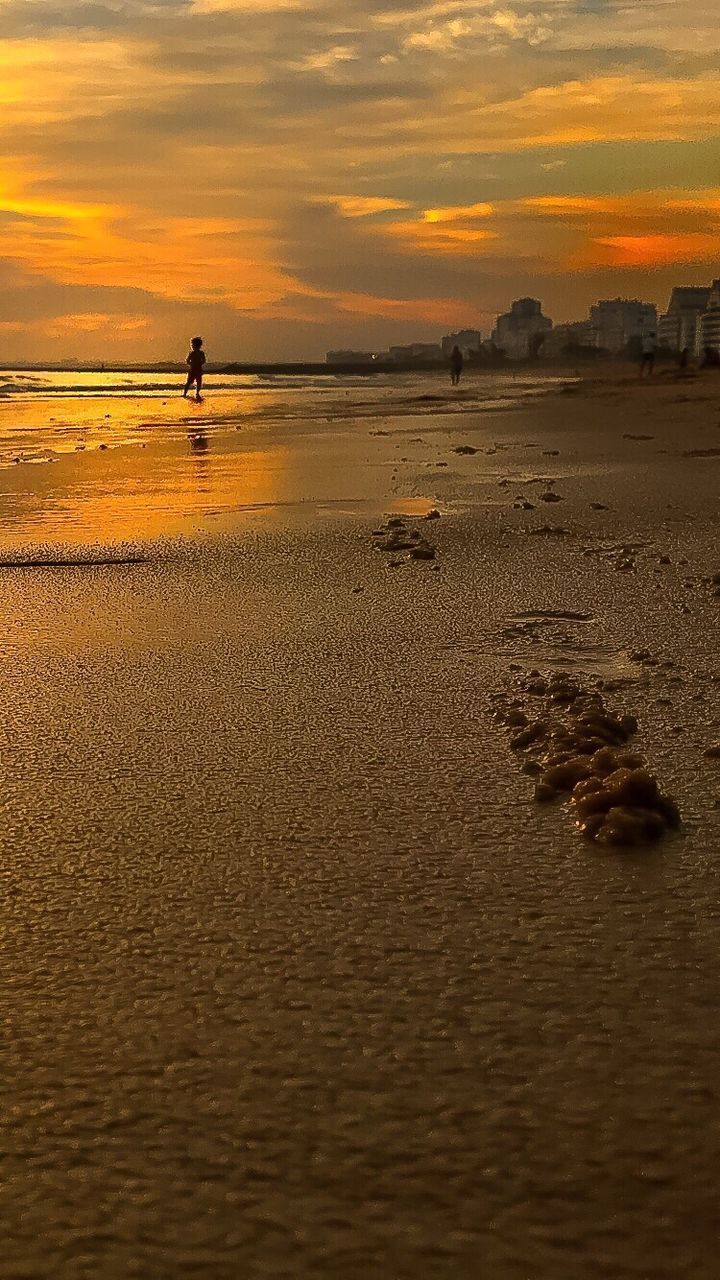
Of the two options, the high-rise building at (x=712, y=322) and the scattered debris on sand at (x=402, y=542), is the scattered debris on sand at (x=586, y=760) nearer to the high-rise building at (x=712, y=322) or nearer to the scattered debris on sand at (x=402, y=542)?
the scattered debris on sand at (x=402, y=542)

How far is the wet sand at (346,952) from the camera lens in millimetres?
1138

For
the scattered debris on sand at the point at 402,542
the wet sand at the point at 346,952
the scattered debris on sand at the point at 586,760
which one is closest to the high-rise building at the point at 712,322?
the scattered debris on sand at the point at 402,542

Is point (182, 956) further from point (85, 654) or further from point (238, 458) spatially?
point (238, 458)

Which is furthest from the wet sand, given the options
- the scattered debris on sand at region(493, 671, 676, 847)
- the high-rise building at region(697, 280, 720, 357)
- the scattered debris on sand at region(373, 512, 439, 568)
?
the high-rise building at region(697, 280, 720, 357)

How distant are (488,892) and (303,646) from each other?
67.5 inches

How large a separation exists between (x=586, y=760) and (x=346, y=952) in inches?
34.5

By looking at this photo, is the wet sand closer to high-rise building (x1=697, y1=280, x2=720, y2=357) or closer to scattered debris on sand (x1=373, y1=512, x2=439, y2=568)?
scattered debris on sand (x1=373, y1=512, x2=439, y2=568)

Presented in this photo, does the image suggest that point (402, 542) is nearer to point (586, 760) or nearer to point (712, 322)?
point (586, 760)

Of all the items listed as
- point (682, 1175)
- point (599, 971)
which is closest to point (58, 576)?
point (599, 971)

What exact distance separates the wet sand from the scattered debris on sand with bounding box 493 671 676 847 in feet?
0.13

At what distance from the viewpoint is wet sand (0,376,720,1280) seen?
3.73 feet

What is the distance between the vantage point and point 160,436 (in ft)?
48.3

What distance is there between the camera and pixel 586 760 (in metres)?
2.39

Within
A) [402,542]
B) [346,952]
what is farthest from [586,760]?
[402,542]
